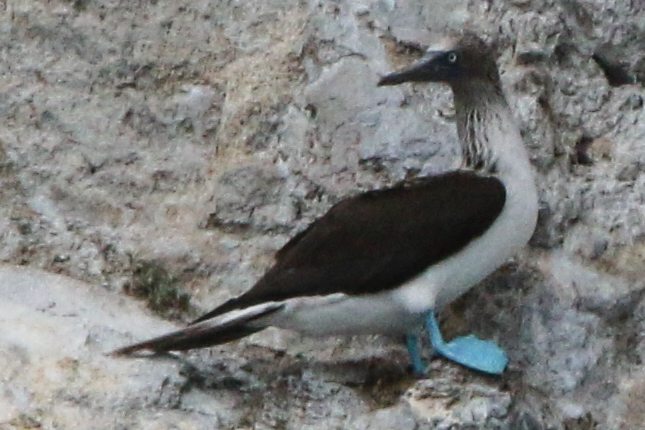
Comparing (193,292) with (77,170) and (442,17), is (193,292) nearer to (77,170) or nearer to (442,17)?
(77,170)

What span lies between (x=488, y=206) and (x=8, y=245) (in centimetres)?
161

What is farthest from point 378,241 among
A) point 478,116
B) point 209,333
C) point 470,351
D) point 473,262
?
point 478,116

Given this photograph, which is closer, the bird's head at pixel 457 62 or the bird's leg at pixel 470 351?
the bird's leg at pixel 470 351

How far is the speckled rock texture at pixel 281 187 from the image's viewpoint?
500 cm

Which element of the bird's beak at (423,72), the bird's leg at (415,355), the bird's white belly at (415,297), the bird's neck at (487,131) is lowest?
the bird's leg at (415,355)

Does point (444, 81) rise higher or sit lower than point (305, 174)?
higher

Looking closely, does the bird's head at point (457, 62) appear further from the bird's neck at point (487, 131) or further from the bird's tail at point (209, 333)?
the bird's tail at point (209, 333)

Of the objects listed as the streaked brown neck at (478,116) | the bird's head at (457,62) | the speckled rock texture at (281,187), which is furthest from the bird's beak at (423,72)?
the speckled rock texture at (281,187)

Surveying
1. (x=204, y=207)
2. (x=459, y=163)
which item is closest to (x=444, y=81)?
(x=459, y=163)

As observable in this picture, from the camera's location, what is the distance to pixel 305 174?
19.0 feet

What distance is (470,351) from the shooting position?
5.13 m

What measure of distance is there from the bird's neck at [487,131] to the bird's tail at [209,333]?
3.06 ft

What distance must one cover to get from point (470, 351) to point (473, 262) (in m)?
0.29

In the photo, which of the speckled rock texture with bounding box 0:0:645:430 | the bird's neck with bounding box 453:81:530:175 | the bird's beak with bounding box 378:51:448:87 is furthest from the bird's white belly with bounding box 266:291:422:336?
the bird's beak with bounding box 378:51:448:87
